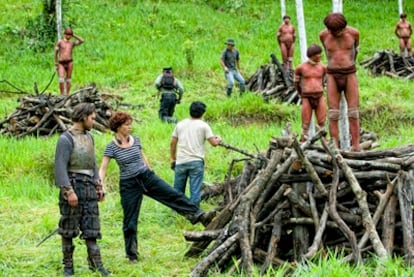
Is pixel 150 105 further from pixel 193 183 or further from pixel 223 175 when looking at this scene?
pixel 193 183

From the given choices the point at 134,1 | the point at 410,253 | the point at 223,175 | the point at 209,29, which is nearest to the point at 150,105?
the point at 223,175

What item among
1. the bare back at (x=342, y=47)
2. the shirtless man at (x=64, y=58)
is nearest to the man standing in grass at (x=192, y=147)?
the bare back at (x=342, y=47)

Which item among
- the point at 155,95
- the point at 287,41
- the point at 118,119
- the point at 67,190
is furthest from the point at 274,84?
the point at 67,190

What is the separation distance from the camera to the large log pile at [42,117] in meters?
13.5

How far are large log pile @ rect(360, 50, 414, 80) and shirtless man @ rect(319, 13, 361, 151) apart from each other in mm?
9954

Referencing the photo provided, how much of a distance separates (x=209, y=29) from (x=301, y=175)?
19.2m

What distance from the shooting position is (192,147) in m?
8.64

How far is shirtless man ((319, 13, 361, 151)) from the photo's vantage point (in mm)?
8930

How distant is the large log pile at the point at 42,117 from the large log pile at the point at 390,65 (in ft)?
27.9

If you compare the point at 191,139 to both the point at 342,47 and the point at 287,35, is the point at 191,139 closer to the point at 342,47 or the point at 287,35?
the point at 342,47

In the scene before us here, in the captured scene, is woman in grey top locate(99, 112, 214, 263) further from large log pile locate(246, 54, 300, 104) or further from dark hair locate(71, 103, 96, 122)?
large log pile locate(246, 54, 300, 104)

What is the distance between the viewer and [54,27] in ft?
76.1

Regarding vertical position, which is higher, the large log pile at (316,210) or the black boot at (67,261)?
the large log pile at (316,210)

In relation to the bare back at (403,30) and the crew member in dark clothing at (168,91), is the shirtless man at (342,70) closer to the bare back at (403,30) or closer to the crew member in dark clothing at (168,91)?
the crew member in dark clothing at (168,91)
